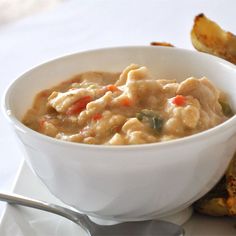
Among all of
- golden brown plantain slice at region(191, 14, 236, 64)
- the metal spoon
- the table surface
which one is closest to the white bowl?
the metal spoon

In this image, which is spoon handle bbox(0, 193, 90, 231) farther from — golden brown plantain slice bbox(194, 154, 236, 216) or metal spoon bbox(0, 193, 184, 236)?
golden brown plantain slice bbox(194, 154, 236, 216)

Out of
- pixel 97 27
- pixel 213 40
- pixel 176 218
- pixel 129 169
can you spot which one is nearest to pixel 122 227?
pixel 176 218

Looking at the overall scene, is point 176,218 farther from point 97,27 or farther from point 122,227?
point 97,27

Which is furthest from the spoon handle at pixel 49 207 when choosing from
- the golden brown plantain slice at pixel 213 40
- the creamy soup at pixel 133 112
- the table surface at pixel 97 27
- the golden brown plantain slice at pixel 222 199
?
the table surface at pixel 97 27

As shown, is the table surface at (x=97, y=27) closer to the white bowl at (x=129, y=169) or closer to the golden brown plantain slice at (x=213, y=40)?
the golden brown plantain slice at (x=213, y=40)

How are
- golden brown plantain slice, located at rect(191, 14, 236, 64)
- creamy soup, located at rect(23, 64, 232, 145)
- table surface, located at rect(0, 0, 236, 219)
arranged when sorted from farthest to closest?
table surface, located at rect(0, 0, 236, 219)
golden brown plantain slice, located at rect(191, 14, 236, 64)
creamy soup, located at rect(23, 64, 232, 145)

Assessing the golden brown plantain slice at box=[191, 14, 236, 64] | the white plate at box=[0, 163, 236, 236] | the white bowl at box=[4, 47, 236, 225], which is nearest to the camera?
the white bowl at box=[4, 47, 236, 225]
